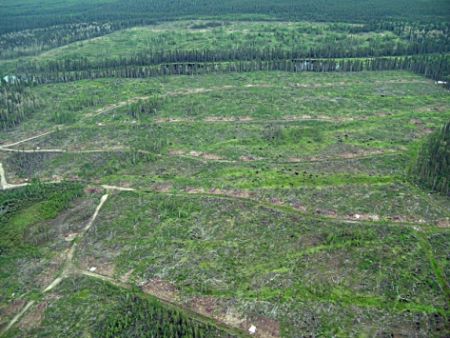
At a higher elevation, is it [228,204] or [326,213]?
[326,213]

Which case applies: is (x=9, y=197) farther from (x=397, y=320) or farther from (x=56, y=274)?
(x=397, y=320)

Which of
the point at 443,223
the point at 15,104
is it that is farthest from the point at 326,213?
the point at 15,104

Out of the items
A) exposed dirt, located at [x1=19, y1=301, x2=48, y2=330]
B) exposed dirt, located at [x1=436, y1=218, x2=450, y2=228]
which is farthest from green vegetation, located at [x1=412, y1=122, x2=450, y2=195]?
exposed dirt, located at [x1=19, y1=301, x2=48, y2=330]

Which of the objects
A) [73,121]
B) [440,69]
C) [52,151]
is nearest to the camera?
[52,151]

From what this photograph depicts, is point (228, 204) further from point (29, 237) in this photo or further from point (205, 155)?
point (29, 237)

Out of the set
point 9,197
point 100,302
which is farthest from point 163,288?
point 9,197

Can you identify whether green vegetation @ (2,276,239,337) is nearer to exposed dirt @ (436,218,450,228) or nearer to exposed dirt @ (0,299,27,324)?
exposed dirt @ (0,299,27,324)

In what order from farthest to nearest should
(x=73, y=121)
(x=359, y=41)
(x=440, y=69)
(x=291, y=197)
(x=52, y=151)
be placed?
(x=359, y=41) → (x=440, y=69) → (x=73, y=121) → (x=52, y=151) → (x=291, y=197)

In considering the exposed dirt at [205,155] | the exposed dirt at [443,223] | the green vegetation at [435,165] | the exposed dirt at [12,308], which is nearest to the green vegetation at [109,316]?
the exposed dirt at [12,308]

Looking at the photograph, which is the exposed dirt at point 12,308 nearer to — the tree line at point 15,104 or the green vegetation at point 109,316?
the green vegetation at point 109,316
